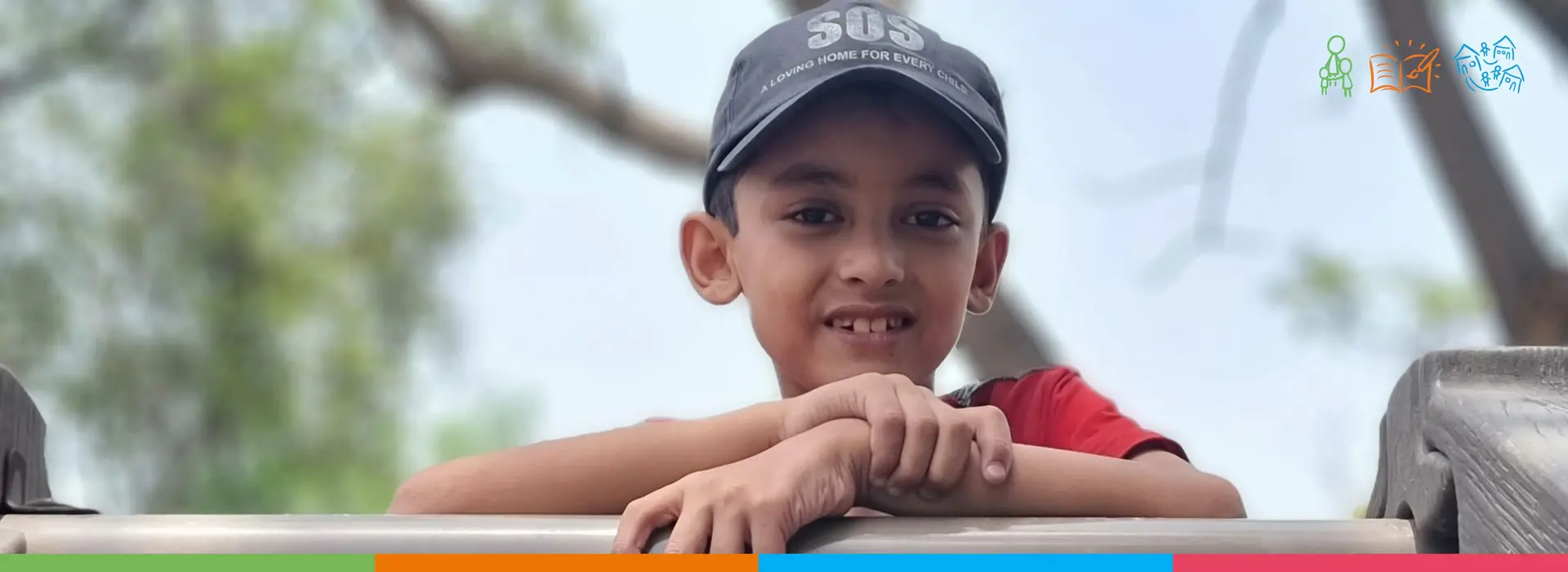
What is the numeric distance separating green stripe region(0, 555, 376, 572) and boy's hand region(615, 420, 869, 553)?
0.33 ft

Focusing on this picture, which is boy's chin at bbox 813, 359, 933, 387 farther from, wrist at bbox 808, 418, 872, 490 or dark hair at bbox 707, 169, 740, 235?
wrist at bbox 808, 418, 872, 490

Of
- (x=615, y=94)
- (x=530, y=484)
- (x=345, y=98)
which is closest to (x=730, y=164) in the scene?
(x=530, y=484)

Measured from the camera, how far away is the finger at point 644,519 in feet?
1.78

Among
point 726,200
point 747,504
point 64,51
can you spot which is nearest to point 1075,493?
point 747,504

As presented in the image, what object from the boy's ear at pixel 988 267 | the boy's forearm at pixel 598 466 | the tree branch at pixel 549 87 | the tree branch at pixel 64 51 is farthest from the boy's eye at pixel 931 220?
the tree branch at pixel 64 51

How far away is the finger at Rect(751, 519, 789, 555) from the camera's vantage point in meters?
0.55

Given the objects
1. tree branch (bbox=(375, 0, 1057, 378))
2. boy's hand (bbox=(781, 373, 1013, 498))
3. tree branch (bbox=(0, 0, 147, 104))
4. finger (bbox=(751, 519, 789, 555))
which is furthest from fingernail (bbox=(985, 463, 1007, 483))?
tree branch (bbox=(0, 0, 147, 104))

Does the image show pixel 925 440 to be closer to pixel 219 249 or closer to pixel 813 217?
pixel 813 217

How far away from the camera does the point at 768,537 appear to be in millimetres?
557

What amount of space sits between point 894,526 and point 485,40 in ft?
9.72

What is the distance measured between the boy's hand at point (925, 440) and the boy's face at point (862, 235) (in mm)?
268

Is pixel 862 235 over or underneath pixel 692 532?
over

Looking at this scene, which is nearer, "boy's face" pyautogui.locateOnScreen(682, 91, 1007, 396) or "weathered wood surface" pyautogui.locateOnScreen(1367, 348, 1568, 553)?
"weathered wood surface" pyautogui.locateOnScreen(1367, 348, 1568, 553)

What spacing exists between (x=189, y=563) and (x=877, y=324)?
0.54 m
